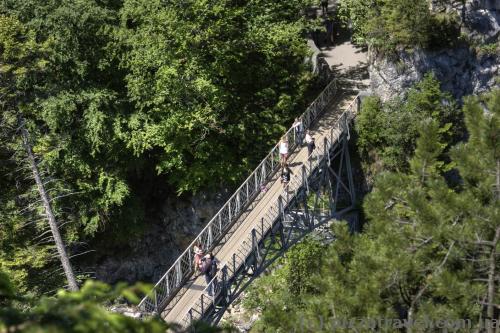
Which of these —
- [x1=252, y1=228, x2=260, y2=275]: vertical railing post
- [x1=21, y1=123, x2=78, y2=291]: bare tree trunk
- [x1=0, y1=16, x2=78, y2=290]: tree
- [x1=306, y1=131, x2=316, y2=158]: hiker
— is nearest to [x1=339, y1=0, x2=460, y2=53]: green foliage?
[x1=306, y1=131, x2=316, y2=158]: hiker

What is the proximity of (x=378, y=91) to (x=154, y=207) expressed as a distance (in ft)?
35.9

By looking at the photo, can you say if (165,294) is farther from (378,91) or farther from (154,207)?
(378,91)

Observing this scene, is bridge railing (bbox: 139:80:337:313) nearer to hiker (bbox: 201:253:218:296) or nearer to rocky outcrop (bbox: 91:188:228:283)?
hiker (bbox: 201:253:218:296)

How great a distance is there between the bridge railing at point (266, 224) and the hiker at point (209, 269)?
6 cm

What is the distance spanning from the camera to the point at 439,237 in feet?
36.0

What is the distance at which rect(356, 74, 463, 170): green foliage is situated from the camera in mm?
19969

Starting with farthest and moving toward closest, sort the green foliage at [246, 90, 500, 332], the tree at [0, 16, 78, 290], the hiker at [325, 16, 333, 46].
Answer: the hiker at [325, 16, 333, 46] → the tree at [0, 16, 78, 290] → the green foliage at [246, 90, 500, 332]

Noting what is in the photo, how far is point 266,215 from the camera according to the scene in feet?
56.6

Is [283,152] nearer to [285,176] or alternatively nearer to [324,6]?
[285,176]

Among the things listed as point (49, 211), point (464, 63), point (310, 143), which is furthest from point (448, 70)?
point (49, 211)

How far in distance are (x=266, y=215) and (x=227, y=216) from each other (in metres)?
2.10

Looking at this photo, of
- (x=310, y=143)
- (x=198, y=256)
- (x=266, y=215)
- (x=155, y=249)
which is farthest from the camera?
(x=155, y=249)

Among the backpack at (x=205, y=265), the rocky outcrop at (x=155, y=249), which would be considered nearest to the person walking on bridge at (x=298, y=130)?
the rocky outcrop at (x=155, y=249)

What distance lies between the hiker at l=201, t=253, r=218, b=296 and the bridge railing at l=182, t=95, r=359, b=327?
6 cm
